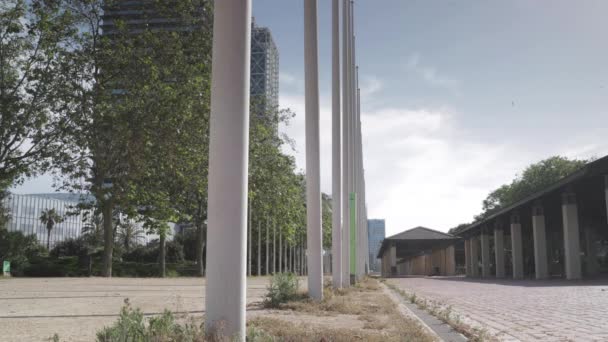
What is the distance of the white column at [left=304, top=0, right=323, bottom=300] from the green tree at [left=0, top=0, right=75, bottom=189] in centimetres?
1683

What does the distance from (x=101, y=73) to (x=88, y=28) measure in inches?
106

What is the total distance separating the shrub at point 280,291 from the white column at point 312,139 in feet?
1.59

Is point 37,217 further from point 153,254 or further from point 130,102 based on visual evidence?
point 130,102

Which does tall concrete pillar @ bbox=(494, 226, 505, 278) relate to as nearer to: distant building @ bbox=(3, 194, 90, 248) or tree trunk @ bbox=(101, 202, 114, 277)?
tree trunk @ bbox=(101, 202, 114, 277)

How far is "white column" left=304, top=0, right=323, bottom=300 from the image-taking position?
11.7m

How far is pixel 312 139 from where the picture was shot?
11.9m

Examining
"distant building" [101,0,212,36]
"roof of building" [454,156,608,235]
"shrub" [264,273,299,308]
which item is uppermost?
"distant building" [101,0,212,36]

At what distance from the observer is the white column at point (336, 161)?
14.9 meters

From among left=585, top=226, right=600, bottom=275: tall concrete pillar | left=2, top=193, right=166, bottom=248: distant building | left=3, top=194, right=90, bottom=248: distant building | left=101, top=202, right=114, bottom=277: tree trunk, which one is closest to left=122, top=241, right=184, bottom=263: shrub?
left=2, top=193, right=166, bottom=248: distant building

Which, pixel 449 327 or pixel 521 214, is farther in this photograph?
pixel 521 214

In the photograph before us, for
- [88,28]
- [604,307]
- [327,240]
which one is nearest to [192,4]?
[88,28]

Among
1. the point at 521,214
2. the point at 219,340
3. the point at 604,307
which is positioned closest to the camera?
the point at 219,340

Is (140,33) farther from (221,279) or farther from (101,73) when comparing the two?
(221,279)

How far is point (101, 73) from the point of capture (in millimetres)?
26141
